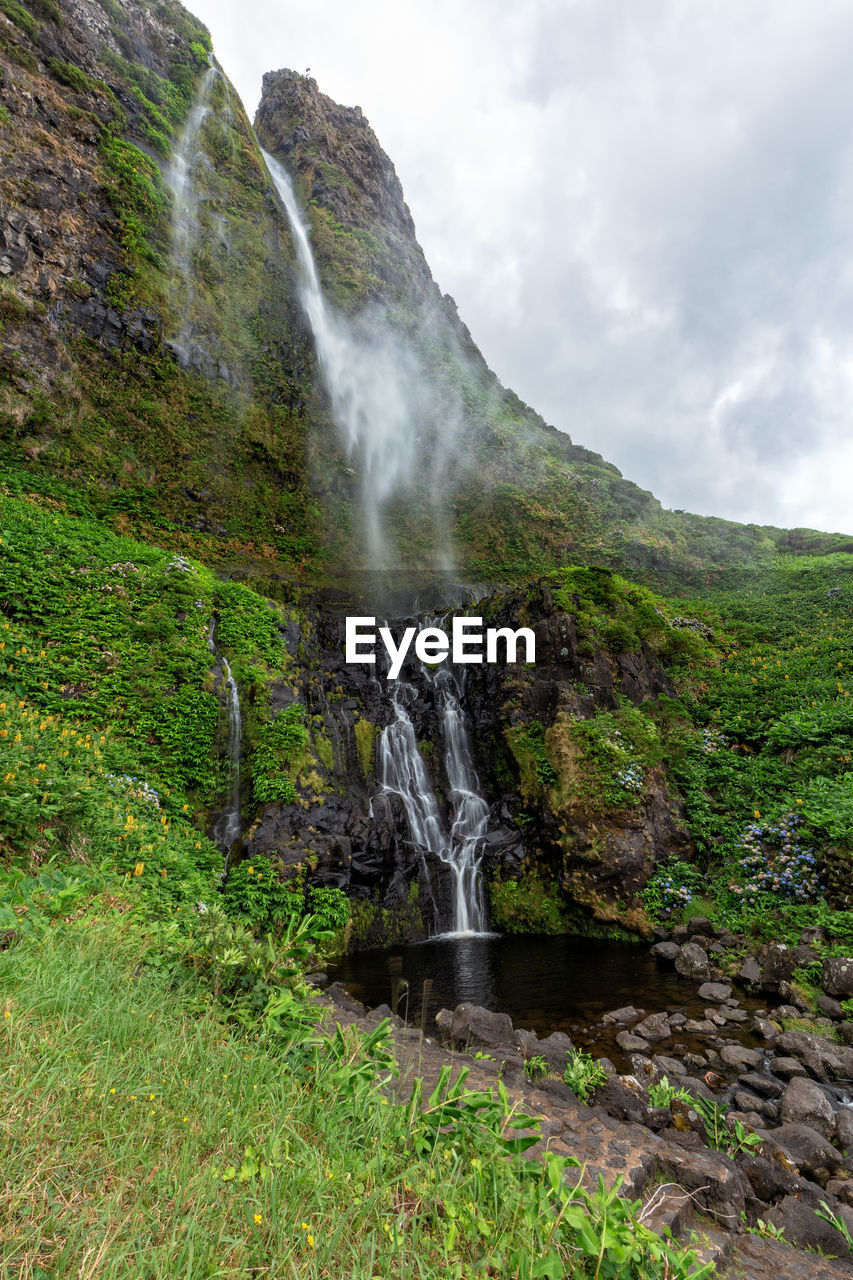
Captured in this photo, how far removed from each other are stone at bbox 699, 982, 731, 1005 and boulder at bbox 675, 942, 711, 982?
1.78ft

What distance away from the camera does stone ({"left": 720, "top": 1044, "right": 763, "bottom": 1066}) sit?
5988 millimetres

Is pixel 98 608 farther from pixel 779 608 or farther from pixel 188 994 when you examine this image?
pixel 779 608

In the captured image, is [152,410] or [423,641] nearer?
[423,641]

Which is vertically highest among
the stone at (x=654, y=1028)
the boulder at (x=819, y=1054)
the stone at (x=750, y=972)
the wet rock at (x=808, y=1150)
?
the wet rock at (x=808, y=1150)

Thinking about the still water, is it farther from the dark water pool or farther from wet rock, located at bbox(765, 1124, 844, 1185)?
wet rock, located at bbox(765, 1124, 844, 1185)

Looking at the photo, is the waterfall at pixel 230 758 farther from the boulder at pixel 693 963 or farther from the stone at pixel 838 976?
the stone at pixel 838 976

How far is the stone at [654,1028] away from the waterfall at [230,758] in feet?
25.1

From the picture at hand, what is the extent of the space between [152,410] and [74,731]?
17.0 meters

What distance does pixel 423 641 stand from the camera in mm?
17797

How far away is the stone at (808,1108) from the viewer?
4844 millimetres

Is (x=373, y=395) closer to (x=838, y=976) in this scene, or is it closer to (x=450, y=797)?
(x=450, y=797)

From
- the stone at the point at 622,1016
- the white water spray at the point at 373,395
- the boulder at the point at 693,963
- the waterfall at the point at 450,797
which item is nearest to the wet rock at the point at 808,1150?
the stone at the point at 622,1016

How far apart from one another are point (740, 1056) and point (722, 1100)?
93cm

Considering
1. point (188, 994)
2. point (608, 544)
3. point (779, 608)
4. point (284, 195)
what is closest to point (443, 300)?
point (284, 195)
